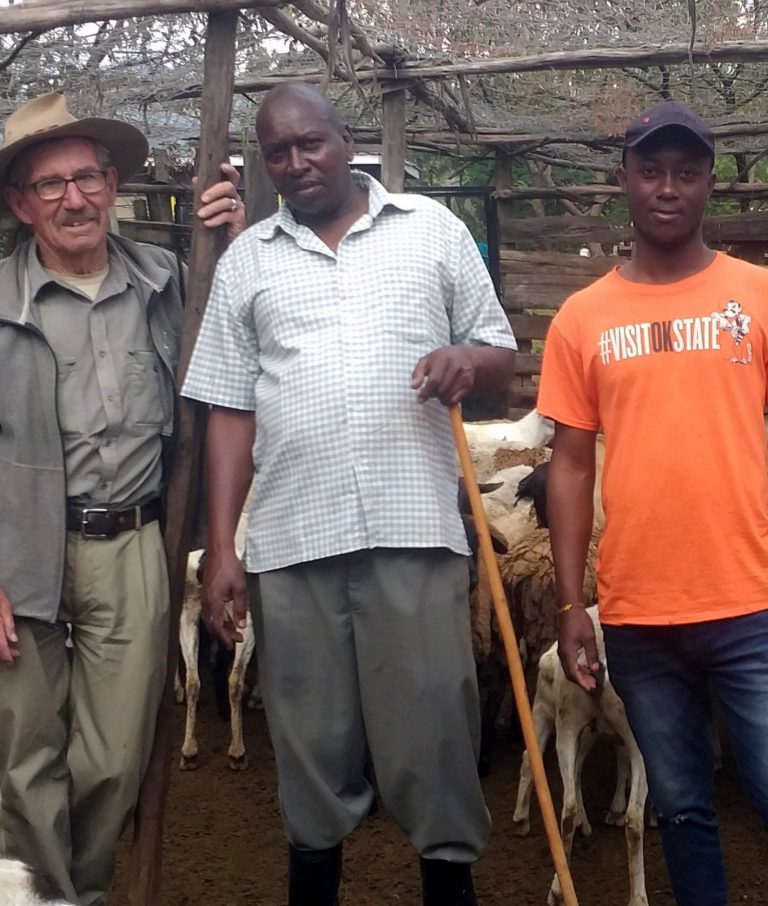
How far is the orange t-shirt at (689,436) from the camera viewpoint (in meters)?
2.69

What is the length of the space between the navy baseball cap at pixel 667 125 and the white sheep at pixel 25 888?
81.2 inches

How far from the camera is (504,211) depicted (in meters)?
10.6

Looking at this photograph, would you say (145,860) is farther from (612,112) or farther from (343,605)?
(612,112)

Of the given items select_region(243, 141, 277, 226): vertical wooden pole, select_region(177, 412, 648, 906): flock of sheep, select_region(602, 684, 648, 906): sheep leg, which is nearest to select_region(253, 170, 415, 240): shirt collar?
select_region(243, 141, 277, 226): vertical wooden pole

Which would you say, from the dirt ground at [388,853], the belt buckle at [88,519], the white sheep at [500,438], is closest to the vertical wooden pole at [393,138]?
the white sheep at [500,438]

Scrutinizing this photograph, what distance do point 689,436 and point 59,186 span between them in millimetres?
1816

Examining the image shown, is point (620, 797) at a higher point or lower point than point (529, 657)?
lower

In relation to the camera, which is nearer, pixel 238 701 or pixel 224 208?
pixel 224 208

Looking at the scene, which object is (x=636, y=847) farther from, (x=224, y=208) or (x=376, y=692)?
(x=224, y=208)

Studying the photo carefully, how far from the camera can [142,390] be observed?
326 cm

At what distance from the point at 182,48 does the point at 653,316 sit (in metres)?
4.19

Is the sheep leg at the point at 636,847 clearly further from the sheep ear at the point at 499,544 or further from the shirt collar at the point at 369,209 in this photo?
the shirt collar at the point at 369,209

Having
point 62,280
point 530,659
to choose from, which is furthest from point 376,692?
point 530,659

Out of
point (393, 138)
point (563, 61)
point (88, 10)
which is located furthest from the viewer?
point (393, 138)
